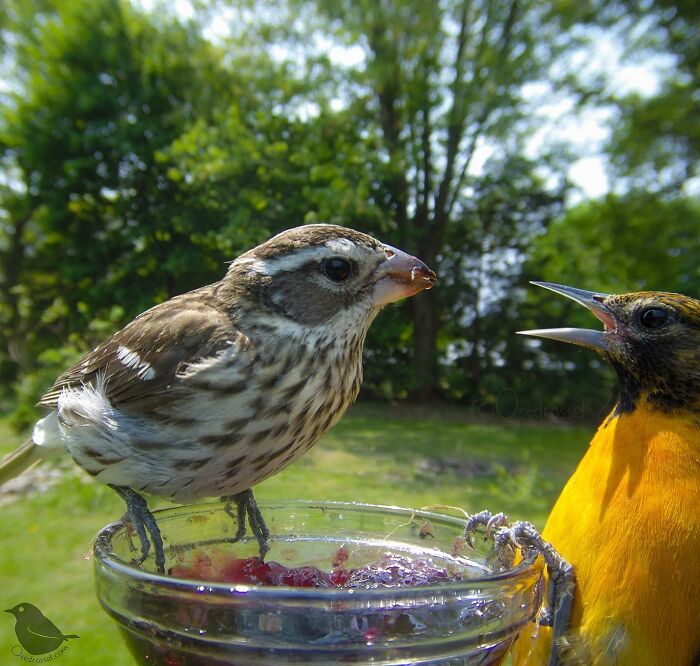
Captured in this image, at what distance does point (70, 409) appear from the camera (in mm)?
1603

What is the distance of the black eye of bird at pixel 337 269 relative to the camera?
1531 mm

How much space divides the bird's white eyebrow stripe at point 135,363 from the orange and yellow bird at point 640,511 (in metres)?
1.05

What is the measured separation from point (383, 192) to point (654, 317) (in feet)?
31.5

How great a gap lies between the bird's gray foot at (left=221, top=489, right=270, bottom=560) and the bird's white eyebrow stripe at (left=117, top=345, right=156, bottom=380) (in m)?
0.37

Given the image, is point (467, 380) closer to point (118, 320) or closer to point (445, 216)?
point (445, 216)

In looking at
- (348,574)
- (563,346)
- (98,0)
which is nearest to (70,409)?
(348,574)

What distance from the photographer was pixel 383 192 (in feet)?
35.9

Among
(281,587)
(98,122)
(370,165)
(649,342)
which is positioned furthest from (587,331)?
(98,122)

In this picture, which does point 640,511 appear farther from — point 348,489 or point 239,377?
point 348,489

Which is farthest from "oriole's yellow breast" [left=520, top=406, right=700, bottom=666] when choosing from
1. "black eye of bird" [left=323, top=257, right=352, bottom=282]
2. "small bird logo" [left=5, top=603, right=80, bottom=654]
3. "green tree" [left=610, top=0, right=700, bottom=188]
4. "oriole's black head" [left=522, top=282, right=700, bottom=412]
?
"green tree" [left=610, top=0, right=700, bottom=188]

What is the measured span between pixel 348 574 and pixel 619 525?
593 mm

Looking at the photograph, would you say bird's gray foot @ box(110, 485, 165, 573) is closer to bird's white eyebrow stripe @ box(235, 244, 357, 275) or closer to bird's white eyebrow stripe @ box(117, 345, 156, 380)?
bird's white eyebrow stripe @ box(117, 345, 156, 380)

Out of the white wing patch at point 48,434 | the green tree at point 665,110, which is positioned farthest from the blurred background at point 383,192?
the white wing patch at point 48,434

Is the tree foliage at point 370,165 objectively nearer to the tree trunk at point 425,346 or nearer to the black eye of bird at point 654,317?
the tree trunk at point 425,346
